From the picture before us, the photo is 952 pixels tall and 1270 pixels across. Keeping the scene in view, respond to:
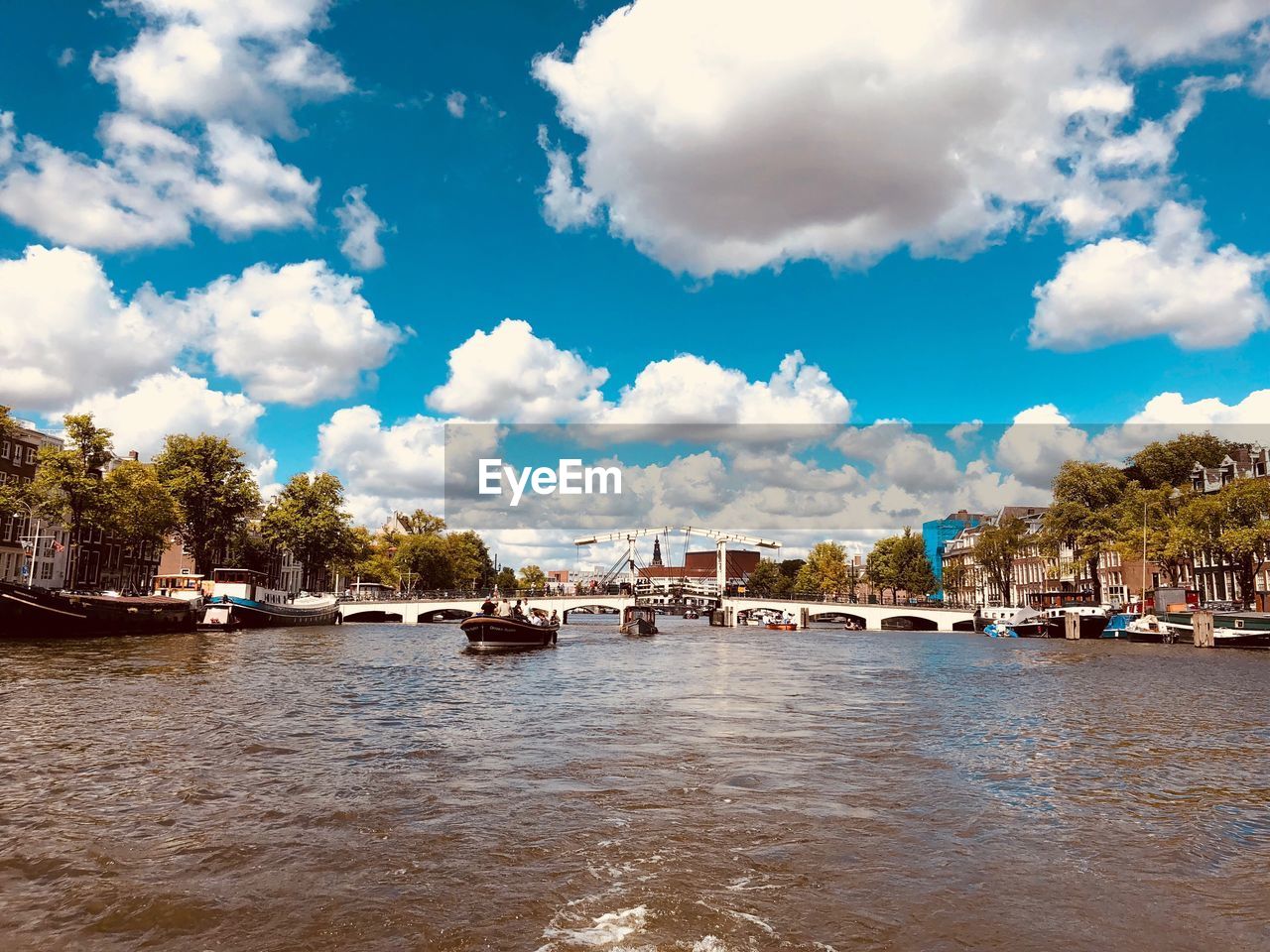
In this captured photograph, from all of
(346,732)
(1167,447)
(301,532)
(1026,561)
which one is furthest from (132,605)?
(1026,561)

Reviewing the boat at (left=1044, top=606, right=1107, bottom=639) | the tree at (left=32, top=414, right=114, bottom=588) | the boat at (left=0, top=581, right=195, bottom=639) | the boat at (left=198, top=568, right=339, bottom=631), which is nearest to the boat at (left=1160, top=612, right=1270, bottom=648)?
the boat at (left=1044, top=606, right=1107, bottom=639)

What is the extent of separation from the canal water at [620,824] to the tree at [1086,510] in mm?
65102

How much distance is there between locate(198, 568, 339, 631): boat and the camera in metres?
67.6

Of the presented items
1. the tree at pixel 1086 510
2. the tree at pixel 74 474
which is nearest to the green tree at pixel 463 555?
the tree at pixel 74 474

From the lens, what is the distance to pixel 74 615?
50.2m

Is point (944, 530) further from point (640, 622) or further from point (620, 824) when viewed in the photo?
point (620, 824)

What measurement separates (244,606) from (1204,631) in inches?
2852

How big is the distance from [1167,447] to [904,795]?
306 feet

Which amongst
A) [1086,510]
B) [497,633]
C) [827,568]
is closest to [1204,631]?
[1086,510]

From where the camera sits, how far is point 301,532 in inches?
3652

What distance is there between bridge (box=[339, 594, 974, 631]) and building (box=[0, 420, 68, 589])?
29604 mm

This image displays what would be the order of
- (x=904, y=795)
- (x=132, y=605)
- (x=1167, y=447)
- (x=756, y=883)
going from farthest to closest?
(x=1167, y=447) → (x=132, y=605) → (x=904, y=795) → (x=756, y=883)

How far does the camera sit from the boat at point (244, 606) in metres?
67.6

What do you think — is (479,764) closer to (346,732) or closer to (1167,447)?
(346,732)
